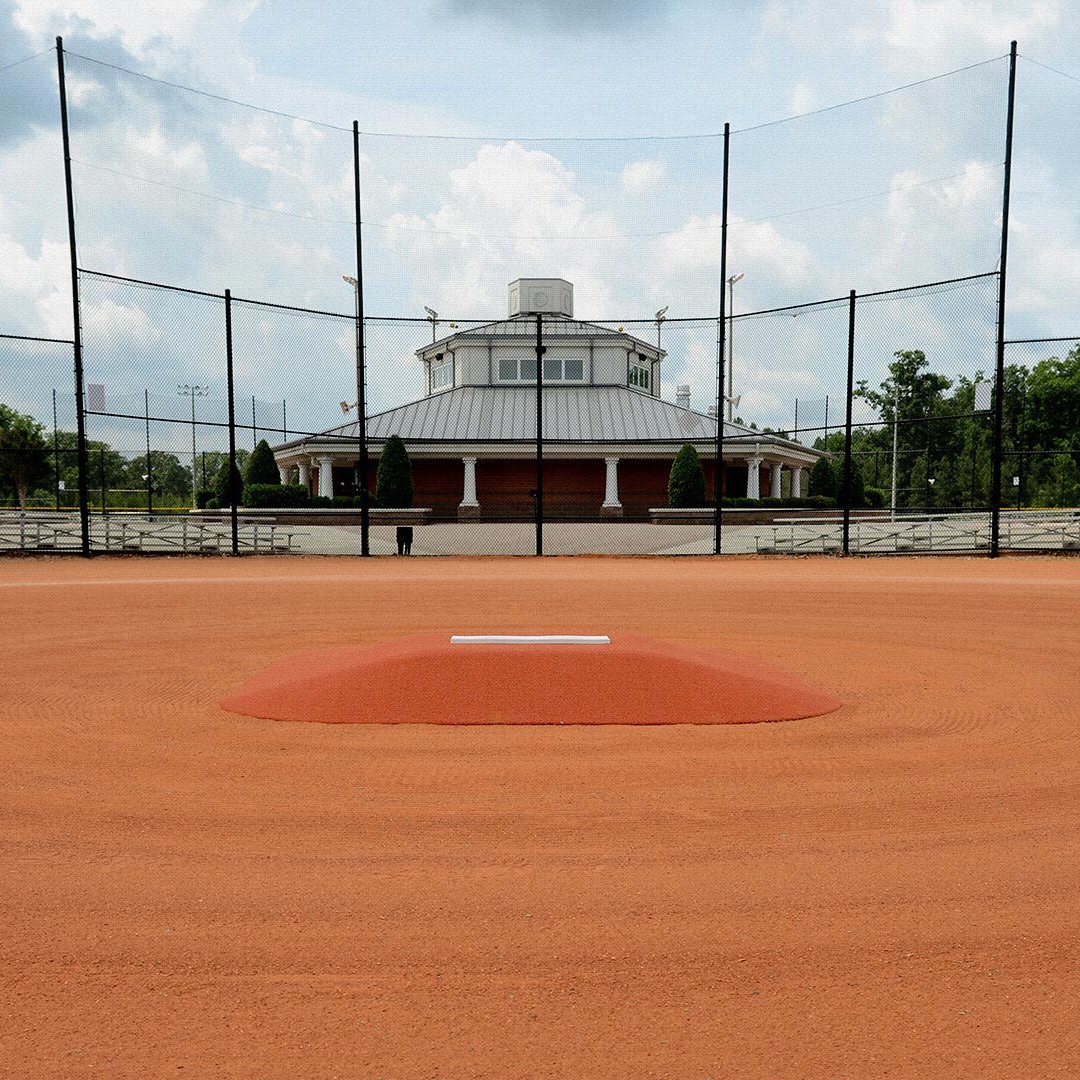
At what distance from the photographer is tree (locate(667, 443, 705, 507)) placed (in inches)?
1379

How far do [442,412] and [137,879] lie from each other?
37926mm

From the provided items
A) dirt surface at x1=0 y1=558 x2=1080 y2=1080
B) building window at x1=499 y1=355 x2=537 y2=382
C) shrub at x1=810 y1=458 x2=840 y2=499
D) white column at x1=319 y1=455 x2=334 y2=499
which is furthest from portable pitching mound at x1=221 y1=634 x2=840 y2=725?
shrub at x1=810 y1=458 x2=840 y2=499

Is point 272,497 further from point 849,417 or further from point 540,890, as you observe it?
point 540,890

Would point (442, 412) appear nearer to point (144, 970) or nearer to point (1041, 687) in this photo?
point (1041, 687)

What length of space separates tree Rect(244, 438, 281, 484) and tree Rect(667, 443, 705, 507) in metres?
19.2

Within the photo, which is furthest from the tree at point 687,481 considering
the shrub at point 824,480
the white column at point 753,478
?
the shrub at point 824,480

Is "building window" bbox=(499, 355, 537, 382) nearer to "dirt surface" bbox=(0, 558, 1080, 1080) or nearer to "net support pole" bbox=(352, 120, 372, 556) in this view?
"net support pole" bbox=(352, 120, 372, 556)

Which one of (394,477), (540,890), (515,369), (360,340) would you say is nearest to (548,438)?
(515,369)

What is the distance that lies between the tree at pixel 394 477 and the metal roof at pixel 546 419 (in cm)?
346

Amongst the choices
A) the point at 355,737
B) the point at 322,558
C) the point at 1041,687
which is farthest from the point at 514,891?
the point at 322,558

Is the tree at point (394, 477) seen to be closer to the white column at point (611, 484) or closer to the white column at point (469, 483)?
the white column at point (469, 483)

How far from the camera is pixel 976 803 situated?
14.6 ft

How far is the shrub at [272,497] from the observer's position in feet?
114

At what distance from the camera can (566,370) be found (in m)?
43.7
